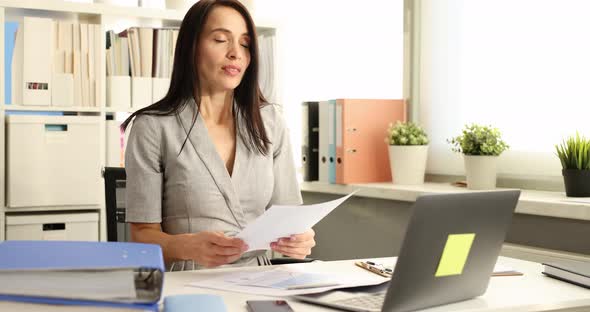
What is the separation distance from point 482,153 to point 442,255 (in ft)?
4.86

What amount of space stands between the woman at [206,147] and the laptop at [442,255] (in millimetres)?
582

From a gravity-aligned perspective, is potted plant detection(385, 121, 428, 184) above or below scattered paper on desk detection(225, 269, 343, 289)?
above

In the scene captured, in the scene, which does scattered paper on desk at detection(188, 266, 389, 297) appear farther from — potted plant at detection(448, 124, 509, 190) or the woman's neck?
potted plant at detection(448, 124, 509, 190)

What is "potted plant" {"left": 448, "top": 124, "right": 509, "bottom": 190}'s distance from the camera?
2781mm

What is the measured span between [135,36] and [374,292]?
217 centimetres

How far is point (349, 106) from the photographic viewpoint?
10.4 feet

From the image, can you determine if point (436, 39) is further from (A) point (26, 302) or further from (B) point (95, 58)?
(A) point (26, 302)

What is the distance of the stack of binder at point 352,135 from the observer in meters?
3.19

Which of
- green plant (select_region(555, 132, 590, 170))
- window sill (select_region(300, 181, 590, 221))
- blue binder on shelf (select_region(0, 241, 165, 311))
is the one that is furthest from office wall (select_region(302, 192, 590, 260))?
blue binder on shelf (select_region(0, 241, 165, 311))

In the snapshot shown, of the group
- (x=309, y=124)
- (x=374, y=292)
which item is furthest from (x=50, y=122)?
(x=374, y=292)

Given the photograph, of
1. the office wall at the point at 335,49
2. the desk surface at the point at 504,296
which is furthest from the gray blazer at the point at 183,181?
the office wall at the point at 335,49

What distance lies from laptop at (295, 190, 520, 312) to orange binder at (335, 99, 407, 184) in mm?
1650

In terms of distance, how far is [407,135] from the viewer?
309cm

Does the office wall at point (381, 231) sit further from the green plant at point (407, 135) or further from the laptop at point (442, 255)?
the laptop at point (442, 255)
